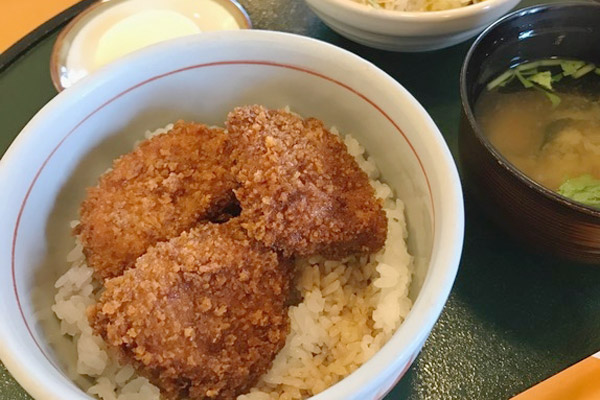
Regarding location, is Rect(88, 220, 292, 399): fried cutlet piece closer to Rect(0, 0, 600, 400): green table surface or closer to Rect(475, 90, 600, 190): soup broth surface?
Rect(0, 0, 600, 400): green table surface

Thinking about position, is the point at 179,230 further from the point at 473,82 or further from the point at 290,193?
the point at 473,82

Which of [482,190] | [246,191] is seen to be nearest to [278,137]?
[246,191]

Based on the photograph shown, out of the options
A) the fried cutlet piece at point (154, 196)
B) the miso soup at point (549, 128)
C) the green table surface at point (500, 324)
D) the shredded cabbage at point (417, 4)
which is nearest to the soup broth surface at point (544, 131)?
the miso soup at point (549, 128)

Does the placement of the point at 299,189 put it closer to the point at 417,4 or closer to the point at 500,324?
the point at 500,324

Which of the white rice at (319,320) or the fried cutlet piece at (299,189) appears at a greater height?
the fried cutlet piece at (299,189)

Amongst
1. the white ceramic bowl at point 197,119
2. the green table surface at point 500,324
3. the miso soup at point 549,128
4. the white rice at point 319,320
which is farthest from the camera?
the miso soup at point 549,128

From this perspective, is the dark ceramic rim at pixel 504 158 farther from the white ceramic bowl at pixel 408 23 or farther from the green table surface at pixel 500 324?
the green table surface at pixel 500 324
